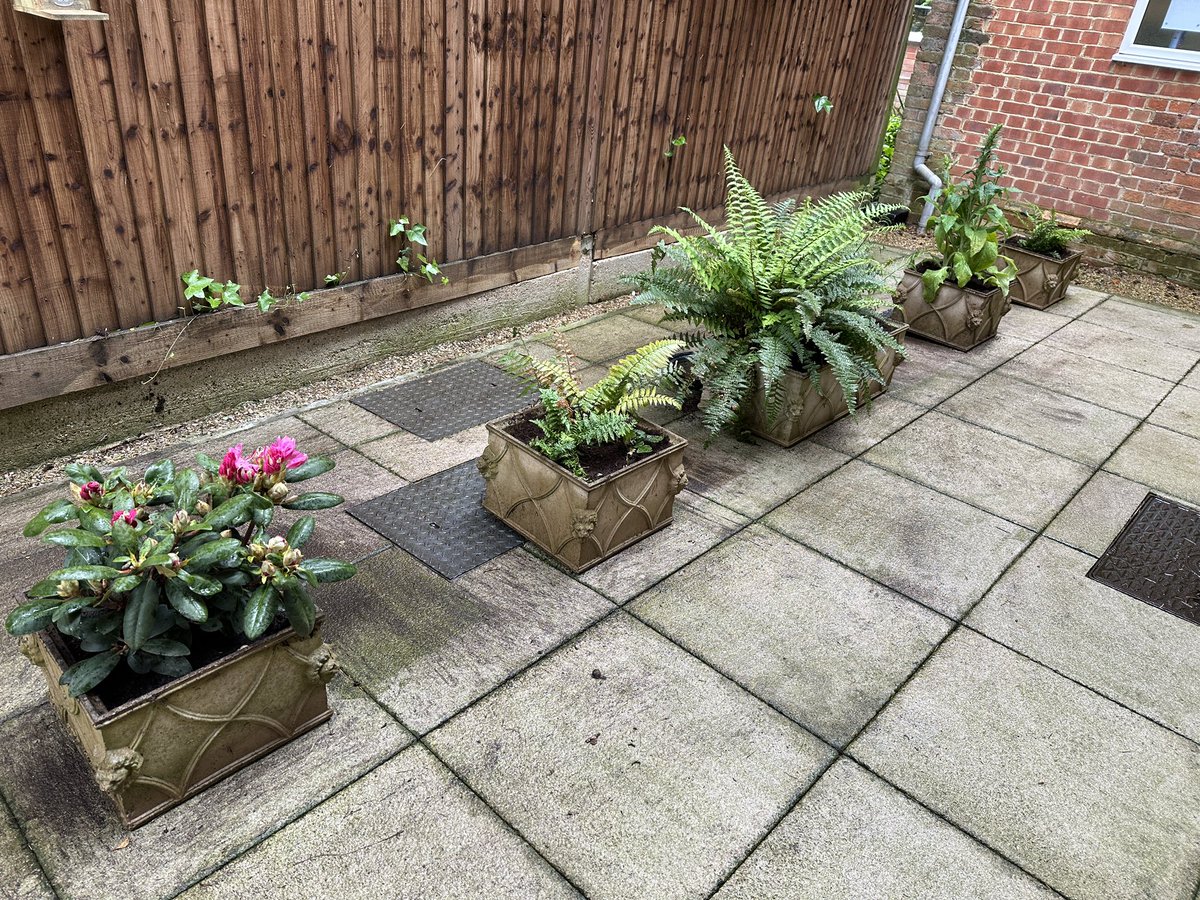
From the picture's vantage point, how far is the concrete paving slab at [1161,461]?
3.76 m

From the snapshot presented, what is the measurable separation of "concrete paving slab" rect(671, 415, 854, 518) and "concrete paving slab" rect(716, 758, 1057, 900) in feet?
4.53

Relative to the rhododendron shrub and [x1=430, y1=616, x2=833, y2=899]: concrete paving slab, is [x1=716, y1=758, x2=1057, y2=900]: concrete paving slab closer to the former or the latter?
[x1=430, y1=616, x2=833, y2=899]: concrete paving slab

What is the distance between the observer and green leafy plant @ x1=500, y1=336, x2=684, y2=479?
9.38ft

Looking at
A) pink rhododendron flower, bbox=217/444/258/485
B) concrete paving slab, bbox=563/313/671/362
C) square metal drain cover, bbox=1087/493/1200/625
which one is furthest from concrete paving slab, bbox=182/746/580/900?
concrete paving slab, bbox=563/313/671/362

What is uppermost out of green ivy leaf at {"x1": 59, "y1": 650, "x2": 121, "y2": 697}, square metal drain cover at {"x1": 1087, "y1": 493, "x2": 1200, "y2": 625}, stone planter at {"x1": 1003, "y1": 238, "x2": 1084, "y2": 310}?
green ivy leaf at {"x1": 59, "y1": 650, "x2": 121, "y2": 697}

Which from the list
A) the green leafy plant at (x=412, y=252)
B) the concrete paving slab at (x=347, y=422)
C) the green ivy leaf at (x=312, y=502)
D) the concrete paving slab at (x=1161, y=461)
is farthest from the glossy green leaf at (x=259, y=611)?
the concrete paving slab at (x=1161, y=461)

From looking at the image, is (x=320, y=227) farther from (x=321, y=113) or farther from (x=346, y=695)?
(x=346, y=695)

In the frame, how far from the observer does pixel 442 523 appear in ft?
10.0

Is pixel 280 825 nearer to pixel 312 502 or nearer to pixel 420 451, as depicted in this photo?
pixel 312 502

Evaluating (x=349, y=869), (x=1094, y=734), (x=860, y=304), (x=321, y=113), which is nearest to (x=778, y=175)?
(x=860, y=304)

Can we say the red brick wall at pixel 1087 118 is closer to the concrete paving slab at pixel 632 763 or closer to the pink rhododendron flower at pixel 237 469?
the concrete paving slab at pixel 632 763

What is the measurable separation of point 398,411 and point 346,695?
1828mm

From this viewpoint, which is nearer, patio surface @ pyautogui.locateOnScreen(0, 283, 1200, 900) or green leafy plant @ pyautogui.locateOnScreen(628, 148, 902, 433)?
patio surface @ pyautogui.locateOnScreen(0, 283, 1200, 900)

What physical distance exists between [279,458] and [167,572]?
37cm
